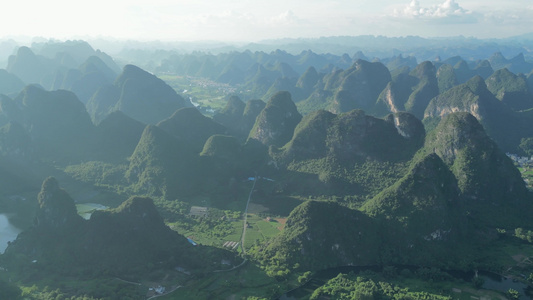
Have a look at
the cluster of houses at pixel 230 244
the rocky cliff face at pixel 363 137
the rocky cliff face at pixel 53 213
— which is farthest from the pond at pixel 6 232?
the rocky cliff face at pixel 363 137

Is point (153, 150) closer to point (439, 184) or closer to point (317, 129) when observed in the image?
point (317, 129)

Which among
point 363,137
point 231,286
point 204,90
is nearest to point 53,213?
point 231,286

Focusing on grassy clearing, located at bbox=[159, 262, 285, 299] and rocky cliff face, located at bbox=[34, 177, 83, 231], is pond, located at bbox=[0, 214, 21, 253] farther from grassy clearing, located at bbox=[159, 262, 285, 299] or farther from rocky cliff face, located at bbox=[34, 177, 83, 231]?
grassy clearing, located at bbox=[159, 262, 285, 299]

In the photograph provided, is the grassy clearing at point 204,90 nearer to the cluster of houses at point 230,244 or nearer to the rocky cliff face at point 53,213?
the cluster of houses at point 230,244

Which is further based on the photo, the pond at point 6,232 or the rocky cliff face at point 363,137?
the rocky cliff face at point 363,137

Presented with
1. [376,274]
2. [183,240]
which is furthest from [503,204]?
[183,240]

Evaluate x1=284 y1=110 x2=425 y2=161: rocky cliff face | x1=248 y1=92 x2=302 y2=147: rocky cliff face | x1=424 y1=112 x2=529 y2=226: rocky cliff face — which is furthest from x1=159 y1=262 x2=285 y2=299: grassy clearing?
x1=248 y1=92 x2=302 y2=147: rocky cliff face

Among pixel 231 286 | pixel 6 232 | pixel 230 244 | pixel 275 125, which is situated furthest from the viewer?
pixel 275 125

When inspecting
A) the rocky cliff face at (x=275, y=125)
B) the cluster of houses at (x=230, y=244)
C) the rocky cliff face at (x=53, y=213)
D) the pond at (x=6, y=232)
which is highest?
the rocky cliff face at (x=275, y=125)

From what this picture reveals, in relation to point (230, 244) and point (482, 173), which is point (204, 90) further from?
point (482, 173)
